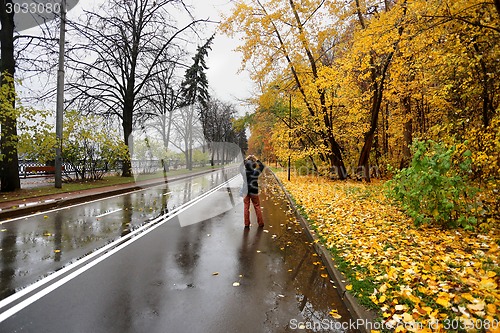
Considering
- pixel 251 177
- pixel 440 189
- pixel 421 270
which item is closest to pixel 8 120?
pixel 251 177

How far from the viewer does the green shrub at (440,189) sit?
564 centimetres

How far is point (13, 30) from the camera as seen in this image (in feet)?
41.7

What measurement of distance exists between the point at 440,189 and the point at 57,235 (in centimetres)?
899

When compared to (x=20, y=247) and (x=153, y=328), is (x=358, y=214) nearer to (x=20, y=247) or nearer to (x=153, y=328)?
(x=153, y=328)

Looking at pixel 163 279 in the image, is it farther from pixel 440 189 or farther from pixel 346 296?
pixel 440 189

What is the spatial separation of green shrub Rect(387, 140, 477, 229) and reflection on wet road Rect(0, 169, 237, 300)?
7239mm

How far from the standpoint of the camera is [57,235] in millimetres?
6453

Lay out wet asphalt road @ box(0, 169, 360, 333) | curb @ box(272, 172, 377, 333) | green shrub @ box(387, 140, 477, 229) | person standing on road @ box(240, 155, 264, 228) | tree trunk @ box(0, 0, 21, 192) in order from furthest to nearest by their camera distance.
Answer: tree trunk @ box(0, 0, 21, 192) → person standing on road @ box(240, 155, 264, 228) → green shrub @ box(387, 140, 477, 229) → wet asphalt road @ box(0, 169, 360, 333) → curb @ box(272, 172, 377, 333)

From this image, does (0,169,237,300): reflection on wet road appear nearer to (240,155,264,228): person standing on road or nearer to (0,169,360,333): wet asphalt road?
(0,169,360,333): wet asphalt road

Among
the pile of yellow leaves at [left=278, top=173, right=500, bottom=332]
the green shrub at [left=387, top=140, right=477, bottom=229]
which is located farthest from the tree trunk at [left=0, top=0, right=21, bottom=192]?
the green shrub at [left=387, top=140, right=477, bottom=229]

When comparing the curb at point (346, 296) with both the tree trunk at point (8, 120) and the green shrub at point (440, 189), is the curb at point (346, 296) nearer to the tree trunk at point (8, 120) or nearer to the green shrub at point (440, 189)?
the green shrub at point (440, 189)

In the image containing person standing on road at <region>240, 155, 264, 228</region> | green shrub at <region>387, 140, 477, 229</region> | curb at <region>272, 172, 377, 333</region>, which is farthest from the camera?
person standing on road at <region>240, 155, 264, 228</region>

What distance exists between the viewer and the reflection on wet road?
446cm

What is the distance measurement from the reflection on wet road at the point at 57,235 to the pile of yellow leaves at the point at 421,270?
504cm
